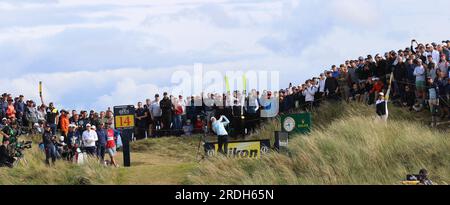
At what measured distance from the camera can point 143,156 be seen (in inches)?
1254

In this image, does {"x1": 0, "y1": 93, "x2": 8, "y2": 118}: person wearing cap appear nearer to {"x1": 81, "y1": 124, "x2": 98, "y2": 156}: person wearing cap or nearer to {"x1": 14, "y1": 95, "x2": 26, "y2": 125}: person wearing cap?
{"x1": 14, "y1": 95, "x2": 26, "y2": 125}: person wearing cap

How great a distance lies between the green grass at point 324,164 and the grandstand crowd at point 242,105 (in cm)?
86

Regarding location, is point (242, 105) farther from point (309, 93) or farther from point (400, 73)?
point (400, 73)

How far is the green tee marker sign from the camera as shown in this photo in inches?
1052

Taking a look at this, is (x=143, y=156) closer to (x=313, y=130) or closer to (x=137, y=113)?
(x=137, y=113)

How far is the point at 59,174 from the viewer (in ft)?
82.0

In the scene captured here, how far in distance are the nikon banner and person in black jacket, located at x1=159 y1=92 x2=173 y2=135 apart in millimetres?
5284

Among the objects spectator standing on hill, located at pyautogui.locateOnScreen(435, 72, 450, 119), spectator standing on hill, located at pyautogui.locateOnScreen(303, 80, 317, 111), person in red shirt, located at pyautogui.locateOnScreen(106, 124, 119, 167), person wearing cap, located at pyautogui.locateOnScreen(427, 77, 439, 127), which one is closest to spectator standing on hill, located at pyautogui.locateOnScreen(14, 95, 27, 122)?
person in red shirt, located at pyautogui.locateOnScreen(106, 124, 119, 167)

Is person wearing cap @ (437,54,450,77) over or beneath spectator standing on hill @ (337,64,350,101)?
over

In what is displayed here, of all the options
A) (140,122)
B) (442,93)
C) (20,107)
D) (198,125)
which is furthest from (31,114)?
(442,93)

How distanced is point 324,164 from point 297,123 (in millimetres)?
4523
